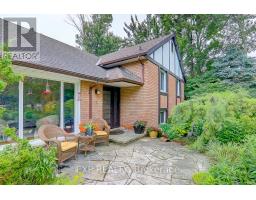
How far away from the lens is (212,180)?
3.55 meters

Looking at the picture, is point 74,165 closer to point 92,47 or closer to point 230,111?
point 230,111

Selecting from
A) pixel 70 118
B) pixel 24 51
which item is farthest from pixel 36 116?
pixel 24 51

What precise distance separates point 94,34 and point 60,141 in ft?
58.3

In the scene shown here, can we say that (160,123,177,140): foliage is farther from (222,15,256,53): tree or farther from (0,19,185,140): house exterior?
(222,15,256,53): tree

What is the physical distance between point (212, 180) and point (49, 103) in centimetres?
521

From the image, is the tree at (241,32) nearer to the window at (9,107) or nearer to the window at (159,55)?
the window at (159,55)

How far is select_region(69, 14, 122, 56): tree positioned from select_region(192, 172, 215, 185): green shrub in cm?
1821

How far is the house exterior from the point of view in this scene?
17.4 feet

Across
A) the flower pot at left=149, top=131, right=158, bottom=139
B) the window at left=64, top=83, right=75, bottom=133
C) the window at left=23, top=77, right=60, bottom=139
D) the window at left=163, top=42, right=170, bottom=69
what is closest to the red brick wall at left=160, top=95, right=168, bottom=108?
the window at left=163, top=42, right=170, bottom=69

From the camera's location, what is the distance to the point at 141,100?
30.3 ft

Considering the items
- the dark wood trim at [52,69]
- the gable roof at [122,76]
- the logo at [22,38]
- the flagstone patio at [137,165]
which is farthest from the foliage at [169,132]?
the logo at [22,38]

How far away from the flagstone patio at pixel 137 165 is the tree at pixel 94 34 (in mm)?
15892

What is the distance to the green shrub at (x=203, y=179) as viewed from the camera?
140 inches

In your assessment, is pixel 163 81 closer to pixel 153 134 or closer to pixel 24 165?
pixel 153 134
